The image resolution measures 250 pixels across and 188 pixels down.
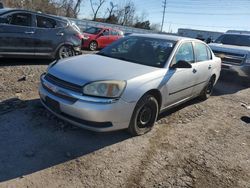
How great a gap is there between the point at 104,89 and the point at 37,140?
4.02ft

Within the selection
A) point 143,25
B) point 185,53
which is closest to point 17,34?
point 185,53

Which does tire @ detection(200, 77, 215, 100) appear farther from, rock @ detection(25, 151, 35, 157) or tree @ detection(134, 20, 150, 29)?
tree @ detection(134, 20, 150, 29)

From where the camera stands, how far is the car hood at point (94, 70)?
155 inches

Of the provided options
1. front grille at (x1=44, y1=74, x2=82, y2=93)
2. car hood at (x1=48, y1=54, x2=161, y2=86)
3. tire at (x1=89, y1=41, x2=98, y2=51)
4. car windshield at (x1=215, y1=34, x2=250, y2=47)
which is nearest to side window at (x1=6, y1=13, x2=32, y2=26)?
car hood at (x1=48, y1=54, x2=161, y2=86)

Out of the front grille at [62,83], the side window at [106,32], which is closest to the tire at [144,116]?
the front grille at [62,83]

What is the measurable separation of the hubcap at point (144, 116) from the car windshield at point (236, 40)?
767 cm

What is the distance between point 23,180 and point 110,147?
1.32 m

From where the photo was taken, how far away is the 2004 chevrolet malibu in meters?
3.76

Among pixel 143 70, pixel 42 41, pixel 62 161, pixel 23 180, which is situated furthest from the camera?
pixel 42 41

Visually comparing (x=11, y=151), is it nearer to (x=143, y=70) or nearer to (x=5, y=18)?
(x=143, y=70)

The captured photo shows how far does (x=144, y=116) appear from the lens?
14.5ft

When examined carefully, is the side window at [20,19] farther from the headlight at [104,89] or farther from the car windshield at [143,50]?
the headlight at [104,89]

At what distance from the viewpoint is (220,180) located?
356 cm

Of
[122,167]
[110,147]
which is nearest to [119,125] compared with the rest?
[110,147]
